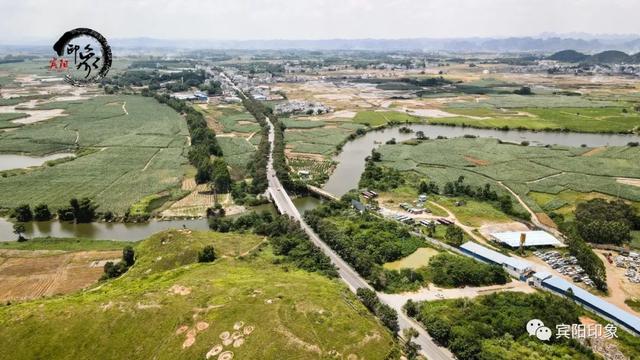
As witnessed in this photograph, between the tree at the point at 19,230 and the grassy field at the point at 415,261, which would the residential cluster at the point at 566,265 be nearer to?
the grassy field at the point at 415,261

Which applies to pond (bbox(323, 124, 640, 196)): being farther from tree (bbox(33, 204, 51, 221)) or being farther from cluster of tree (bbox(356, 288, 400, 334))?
tree (bbox(33, 204, 51, 221))

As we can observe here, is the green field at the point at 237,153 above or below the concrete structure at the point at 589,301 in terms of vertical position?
above

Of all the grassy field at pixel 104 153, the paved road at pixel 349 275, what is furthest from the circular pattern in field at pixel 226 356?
the grassy field at pixel 104 153

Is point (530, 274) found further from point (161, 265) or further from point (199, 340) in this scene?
point (161, 265)

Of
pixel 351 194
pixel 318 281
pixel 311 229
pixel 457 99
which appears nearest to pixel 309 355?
pixel 318 281

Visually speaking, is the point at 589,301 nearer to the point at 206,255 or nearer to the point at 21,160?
the point at 206,255

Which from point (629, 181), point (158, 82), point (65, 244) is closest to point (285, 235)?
point (65, 244)

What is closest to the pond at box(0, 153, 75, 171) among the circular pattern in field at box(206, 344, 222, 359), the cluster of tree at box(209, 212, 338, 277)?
the cluster of tree at box(209, 212, 338, 277)
